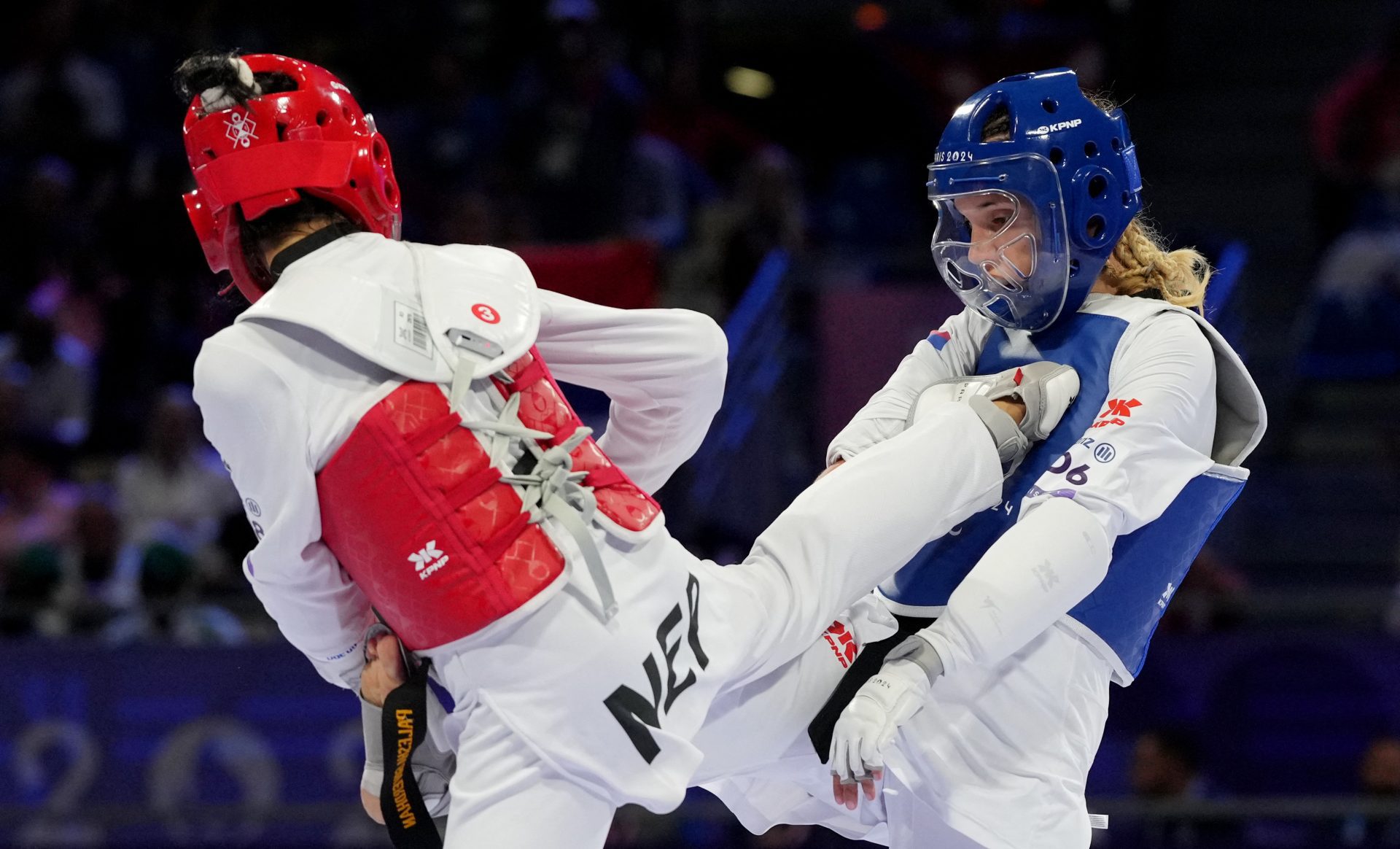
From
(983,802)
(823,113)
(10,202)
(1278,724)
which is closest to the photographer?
(983,802)

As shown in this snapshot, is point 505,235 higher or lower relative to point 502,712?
lower

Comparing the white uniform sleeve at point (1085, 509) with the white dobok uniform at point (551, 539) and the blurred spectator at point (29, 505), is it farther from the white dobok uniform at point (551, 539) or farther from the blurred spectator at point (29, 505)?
the blurred spectator at point (29, 505)

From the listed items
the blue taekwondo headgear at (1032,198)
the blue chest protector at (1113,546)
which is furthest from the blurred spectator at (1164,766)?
the blue taekwondo headgear at (1032,198)

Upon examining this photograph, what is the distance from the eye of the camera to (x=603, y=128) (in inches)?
375

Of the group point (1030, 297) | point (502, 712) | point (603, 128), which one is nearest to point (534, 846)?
point (502, 712)

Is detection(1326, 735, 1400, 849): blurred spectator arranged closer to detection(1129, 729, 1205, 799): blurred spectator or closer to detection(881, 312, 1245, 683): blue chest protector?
detection(1129, 729, 1205, 799): blurred spectator

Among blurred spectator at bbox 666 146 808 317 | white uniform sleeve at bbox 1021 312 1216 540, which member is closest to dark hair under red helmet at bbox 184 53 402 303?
white uniform sleeve at bbox 1021 312 1216 540

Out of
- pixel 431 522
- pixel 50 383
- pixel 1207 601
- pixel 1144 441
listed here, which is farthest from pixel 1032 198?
pixel 50 383

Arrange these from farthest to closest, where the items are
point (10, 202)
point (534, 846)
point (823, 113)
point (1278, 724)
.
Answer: point (823, 113) → point (10, 202) → point (1278, 724) → point (534, 846)

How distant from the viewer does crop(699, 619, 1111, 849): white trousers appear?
334cm

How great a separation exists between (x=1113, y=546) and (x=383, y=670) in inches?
62.6

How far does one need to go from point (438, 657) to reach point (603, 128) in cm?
683

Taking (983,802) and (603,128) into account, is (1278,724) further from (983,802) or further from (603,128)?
(603,128)

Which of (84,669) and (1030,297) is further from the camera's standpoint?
(84,669)
